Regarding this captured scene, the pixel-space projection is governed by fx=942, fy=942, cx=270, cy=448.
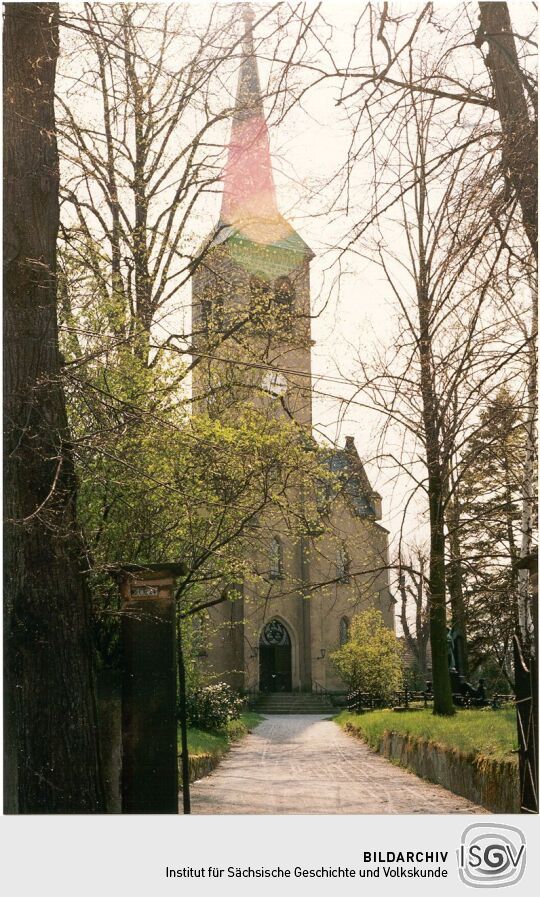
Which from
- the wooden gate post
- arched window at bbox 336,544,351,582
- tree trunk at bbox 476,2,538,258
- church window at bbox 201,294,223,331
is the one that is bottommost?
the wooden gate post

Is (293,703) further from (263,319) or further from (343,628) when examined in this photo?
(263,319)

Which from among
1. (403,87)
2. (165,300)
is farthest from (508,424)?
(165,300)

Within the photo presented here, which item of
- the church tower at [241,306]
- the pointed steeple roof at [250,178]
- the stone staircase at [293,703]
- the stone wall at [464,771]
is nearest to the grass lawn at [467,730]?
the stone wall at [464,771]

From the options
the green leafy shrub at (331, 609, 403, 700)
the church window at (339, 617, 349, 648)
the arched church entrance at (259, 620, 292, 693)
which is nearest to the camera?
the green leafy shrub at (331, 609, 403, 700)

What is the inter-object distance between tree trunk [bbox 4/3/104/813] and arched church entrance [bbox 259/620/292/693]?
106 ft

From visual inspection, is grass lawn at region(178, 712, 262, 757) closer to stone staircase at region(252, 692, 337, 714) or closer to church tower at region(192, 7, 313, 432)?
A: church tower at region(192, 7, 313, 432)

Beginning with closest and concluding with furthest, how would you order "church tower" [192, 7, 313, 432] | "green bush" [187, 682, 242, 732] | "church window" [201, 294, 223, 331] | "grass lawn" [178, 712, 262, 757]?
Result: 1. "grass lawn" [178, 712, 262, 757]
2. "church tower" [192, 7, 313, 432]
3. "church window" [201, 294, 223, 331]
4. "green bush" [187, 682, 242, 732]

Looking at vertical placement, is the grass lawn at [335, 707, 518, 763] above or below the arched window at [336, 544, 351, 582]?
below

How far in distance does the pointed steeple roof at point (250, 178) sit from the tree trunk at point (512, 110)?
141cm

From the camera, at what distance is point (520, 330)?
6.26 meters

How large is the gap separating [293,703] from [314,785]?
83.5ft
